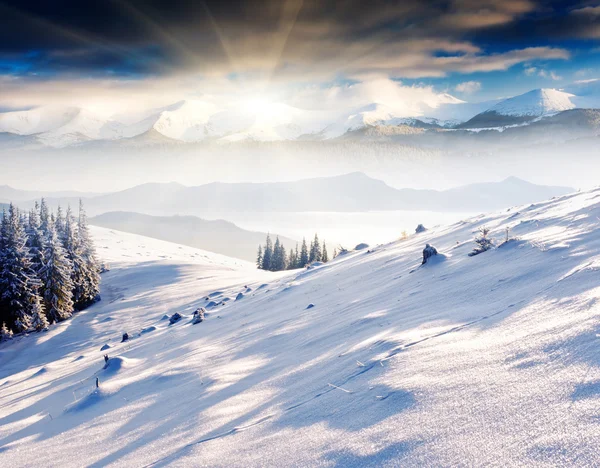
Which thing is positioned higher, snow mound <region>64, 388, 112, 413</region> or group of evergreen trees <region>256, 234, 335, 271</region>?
snow mound <region>64, 388, 112, 413</region>

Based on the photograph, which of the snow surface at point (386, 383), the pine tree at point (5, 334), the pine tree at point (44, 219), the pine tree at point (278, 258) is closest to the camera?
the snow surface at point (386, 383)

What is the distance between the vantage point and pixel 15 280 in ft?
91.0

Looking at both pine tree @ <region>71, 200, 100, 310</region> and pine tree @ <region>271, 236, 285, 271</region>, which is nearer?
pine tree @ <region>71, 200, 100, 310</region>

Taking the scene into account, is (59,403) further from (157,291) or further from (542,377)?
(157,291)

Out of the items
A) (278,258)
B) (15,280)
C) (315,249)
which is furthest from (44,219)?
(315,249)

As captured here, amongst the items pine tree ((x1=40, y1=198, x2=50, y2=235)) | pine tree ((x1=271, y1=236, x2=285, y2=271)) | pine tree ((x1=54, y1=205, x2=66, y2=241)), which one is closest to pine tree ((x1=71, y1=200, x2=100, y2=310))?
pine tree ((x1=54, y1=205, x2=66, y2=241))

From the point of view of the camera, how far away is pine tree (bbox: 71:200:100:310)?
113 ft

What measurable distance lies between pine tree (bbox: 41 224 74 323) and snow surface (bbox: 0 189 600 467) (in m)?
26.0

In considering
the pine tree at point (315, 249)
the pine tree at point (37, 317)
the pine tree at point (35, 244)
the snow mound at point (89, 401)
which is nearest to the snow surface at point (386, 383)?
the snow mound at point (89, 401)

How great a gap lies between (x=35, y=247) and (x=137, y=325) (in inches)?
567

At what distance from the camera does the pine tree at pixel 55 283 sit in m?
30.1

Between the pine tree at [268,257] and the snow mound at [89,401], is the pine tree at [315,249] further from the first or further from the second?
the snow mound at [89,401]

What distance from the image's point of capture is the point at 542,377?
8.66ft

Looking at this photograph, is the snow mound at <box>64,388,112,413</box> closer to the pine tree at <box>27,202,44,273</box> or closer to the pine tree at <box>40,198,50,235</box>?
the pine tree at <box>27,202,44,273</box>
